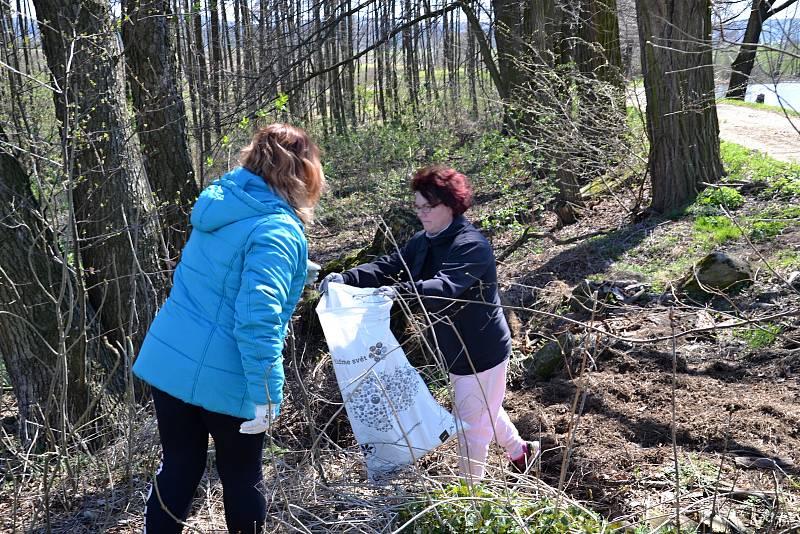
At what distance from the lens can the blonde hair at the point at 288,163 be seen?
272 cm

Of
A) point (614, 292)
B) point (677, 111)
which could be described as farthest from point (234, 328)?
point (677, 111)

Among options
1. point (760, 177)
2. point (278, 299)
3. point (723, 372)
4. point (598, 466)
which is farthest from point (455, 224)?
point (760, 177)

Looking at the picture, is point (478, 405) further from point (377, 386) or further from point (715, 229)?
point (715, 229)

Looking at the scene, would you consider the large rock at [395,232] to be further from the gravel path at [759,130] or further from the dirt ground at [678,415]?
the gravel path at [759,130]

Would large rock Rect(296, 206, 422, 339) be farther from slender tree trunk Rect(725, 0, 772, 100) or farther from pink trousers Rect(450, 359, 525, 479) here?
slender tree trunk Rect(725, 0, 772, 100)

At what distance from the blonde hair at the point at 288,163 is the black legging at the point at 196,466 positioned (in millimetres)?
793

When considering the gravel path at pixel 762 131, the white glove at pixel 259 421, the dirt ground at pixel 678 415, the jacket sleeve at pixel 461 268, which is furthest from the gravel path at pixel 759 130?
the white glove at pixel 259 421

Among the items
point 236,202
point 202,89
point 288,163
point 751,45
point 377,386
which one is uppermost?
point 202,89

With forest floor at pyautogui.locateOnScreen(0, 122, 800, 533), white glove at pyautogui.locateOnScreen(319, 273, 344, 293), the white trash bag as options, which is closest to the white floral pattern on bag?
the white trash bag

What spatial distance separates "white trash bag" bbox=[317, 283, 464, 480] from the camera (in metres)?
3.32

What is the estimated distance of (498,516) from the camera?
8.82 ft

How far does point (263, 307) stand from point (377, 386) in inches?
38.0

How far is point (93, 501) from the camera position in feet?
12.2

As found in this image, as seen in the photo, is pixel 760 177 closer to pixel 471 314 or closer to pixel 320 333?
pixel 320 333
